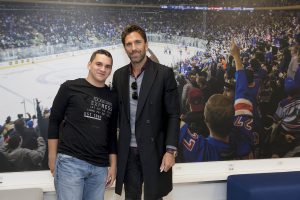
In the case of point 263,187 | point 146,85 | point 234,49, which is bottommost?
point 263,187

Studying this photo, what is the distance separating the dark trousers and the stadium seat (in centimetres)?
86

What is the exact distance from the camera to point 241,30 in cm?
259

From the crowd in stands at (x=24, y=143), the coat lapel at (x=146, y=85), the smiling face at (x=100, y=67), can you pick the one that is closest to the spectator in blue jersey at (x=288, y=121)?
the coat lapel at (x=146, y=85)

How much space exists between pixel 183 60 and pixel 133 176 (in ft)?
3.47

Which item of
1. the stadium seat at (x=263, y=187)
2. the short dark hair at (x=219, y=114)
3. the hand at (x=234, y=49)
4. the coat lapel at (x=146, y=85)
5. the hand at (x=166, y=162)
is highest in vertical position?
the hand at (x=234, y=49)

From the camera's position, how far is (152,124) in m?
1.86

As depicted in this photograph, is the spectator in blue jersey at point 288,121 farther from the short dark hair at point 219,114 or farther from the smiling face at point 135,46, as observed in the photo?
the smiling face at point 135,46

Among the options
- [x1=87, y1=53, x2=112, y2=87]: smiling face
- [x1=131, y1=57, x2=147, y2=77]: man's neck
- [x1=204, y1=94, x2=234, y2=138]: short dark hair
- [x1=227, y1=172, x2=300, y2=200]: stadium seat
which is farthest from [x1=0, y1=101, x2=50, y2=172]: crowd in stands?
[x1=227, y1=172, x2=300, y2=200]: stadium seat

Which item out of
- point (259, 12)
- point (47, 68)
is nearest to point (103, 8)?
point (47, 68)

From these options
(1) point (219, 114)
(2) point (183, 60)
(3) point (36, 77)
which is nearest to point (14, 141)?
(3) point (36, 77)

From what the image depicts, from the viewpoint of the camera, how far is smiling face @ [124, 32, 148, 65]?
1.85 meters

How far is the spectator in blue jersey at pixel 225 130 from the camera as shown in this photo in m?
2.58

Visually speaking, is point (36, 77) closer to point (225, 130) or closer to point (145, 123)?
point (145, 123)

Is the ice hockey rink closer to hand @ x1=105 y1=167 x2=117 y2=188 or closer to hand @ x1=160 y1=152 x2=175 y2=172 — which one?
hand @ x1=105 y1=167 x2=117 y2=188
